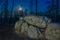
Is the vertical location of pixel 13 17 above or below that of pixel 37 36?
above

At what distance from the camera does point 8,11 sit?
102 inches

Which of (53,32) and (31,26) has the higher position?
(31,26)

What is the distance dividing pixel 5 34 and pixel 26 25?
0.41 m

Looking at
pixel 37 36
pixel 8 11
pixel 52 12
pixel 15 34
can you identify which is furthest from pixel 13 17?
pixel 52 12

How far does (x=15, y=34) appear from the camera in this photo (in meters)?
2.60

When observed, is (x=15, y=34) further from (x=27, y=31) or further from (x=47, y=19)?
(x=47, y=19)

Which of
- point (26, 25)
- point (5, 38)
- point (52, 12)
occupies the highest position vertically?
point (52, 12)

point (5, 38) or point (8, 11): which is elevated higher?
point (8, 11)

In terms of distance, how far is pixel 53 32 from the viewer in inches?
101

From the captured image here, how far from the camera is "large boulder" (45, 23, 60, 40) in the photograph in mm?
2561

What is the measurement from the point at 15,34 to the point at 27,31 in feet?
0.74

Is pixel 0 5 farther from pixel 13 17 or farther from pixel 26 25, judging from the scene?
pixel 26 25

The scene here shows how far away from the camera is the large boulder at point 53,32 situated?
2.56 metres

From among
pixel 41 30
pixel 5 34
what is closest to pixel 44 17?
pixel 41 30
